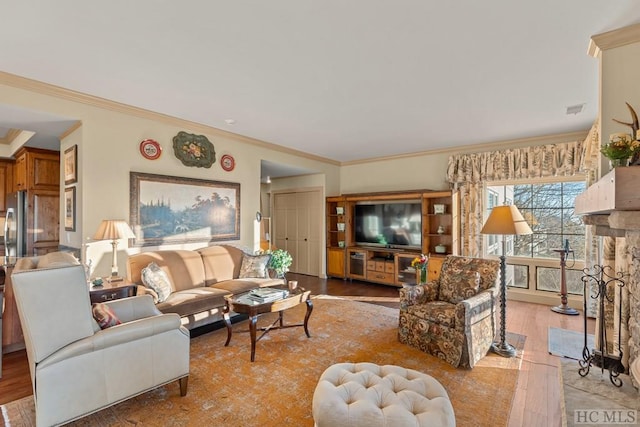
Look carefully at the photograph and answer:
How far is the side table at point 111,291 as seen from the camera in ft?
9.39

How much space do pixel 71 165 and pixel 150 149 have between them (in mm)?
862

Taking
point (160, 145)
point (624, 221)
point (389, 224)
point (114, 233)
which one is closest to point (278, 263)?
point (114, 233)

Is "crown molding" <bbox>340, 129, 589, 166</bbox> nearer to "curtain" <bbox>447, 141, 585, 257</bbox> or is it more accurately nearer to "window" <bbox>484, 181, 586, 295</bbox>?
"curtain" <bbox>447, 141, 585, 257</bbox>

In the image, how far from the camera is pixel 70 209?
366cm

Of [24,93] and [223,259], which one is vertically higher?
[24,93]

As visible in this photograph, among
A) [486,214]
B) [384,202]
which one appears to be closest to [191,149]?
[384,202]

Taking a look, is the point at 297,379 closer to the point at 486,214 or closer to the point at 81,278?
the point at 81,278

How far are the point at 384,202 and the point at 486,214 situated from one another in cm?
182

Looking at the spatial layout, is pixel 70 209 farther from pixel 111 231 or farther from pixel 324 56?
pixel 324 56

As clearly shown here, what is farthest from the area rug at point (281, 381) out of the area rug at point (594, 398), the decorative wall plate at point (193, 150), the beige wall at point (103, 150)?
the decorative wall plate at point (193, 150)

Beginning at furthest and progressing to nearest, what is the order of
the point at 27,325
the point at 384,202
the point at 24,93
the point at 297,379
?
the point at 384,202
the point at 24,93
the point at 297,379
the point at 27,325

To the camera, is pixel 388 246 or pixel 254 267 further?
pixel 388 246

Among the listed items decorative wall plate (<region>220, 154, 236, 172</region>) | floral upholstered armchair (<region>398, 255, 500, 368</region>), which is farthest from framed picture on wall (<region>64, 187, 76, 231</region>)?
floral upholstered armchair (<region>398, 255, 500, 368</region>)

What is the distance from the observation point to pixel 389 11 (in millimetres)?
1944
